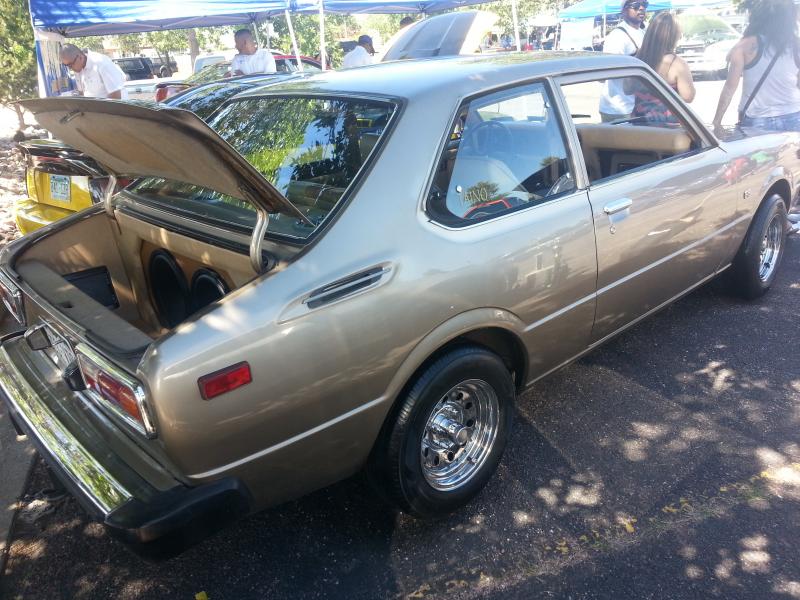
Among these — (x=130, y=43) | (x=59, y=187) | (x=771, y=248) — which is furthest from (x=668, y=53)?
(x=130, y=43)

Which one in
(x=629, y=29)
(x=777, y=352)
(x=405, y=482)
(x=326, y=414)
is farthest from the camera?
(x=629, y=29)

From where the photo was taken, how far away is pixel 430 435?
2.56 metres

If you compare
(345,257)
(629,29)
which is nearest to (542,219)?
(345,257)

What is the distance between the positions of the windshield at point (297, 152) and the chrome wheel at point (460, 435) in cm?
91

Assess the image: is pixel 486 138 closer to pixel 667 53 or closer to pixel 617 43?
pixel 667 53

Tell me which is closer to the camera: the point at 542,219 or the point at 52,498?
the point at 542,219

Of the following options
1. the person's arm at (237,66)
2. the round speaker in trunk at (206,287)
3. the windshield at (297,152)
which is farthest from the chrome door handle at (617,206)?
the person's arm at (237,66)

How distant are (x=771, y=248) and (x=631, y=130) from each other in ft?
5.51

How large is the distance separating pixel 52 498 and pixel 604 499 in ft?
8.14

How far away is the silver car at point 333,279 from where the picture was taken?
1887 millimetres

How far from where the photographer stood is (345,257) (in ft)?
6.80

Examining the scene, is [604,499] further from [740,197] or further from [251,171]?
[740,197]

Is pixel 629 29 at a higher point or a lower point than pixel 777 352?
higher

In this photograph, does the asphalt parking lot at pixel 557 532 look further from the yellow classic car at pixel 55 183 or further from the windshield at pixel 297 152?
the yellow classic car at pixel 55 183
